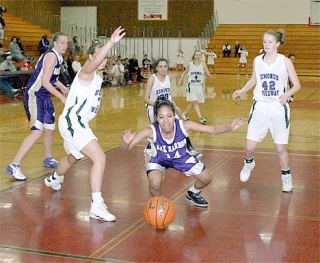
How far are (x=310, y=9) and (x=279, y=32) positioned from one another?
28.6 m

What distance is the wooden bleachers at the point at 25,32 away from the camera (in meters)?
26.6

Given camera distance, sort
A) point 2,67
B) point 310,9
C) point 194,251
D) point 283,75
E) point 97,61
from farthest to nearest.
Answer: point 310,9, point 2,67, point 283,75, point 97,61, point 194,251

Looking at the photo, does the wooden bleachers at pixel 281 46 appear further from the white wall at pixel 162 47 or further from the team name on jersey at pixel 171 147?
the team name on jersey at pixel 171 147

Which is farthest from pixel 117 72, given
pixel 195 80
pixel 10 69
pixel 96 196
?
pixel 96 196

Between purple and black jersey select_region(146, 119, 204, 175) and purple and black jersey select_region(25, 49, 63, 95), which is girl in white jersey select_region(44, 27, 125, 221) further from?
purple and black jersey select_region(25, 49, 63, 95)

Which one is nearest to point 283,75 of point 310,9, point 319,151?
point 319,151

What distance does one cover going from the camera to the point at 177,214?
5633 millimetres

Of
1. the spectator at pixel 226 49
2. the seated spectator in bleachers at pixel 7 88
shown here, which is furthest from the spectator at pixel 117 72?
the spectator at pixel 226 49

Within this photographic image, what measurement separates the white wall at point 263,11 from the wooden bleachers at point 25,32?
11.4m

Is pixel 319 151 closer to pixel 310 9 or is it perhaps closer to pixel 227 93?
pixel 227 93

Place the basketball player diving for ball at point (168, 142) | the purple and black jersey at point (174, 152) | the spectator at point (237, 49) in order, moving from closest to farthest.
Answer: the basketball player diving for ball at point (168, 142), the purple and black jersey at point (174, 152), the spectator at point (237, 49)

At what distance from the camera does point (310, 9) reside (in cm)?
3341

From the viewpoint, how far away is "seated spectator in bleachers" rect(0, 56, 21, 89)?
1731 cm

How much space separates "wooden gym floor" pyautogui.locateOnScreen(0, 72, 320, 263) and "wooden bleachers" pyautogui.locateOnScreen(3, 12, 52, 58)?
17.6 metres
